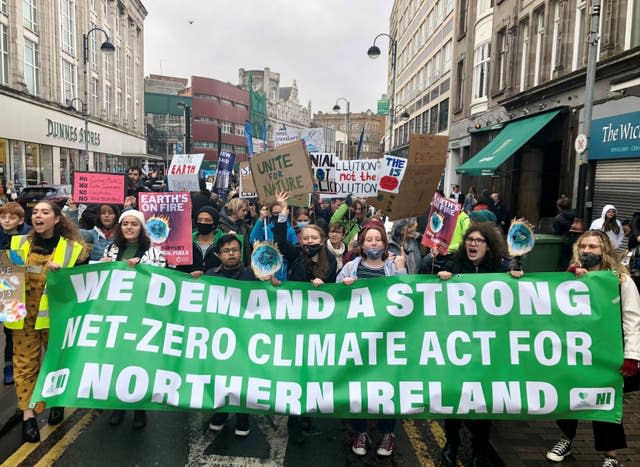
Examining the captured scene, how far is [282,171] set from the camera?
6.40 meters

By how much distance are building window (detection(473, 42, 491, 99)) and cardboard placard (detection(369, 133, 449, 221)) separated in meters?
19.4

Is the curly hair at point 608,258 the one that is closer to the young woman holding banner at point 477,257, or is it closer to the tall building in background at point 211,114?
the young woman holding banner at point 477,257

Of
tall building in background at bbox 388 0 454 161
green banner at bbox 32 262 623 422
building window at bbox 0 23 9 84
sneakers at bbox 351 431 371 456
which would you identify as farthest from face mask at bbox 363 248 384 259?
tall building in background at bbox 388 0 454 161

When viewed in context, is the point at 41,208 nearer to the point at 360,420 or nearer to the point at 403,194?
the point at 360,420

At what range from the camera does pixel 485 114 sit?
23.8 m

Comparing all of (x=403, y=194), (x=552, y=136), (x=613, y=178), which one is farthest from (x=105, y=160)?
(x=403, y=194)

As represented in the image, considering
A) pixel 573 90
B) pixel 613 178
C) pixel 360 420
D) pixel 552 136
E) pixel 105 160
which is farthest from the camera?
pixel 105 160

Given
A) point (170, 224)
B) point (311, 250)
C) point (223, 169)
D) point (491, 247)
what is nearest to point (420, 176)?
point (311, 250)

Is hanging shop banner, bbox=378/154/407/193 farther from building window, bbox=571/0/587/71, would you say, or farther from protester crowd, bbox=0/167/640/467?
building window, bbox=571/0/587/71

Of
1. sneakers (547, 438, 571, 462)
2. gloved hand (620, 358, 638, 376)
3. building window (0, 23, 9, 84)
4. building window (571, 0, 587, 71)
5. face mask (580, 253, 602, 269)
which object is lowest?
sneakers (547, 438, 571, 462)

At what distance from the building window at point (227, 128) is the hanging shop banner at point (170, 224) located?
83.3 metres

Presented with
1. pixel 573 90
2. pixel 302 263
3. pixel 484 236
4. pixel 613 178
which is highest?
pixel 573 90

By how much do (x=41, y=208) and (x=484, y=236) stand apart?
360 cm

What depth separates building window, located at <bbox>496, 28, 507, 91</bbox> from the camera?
21.8 metres
